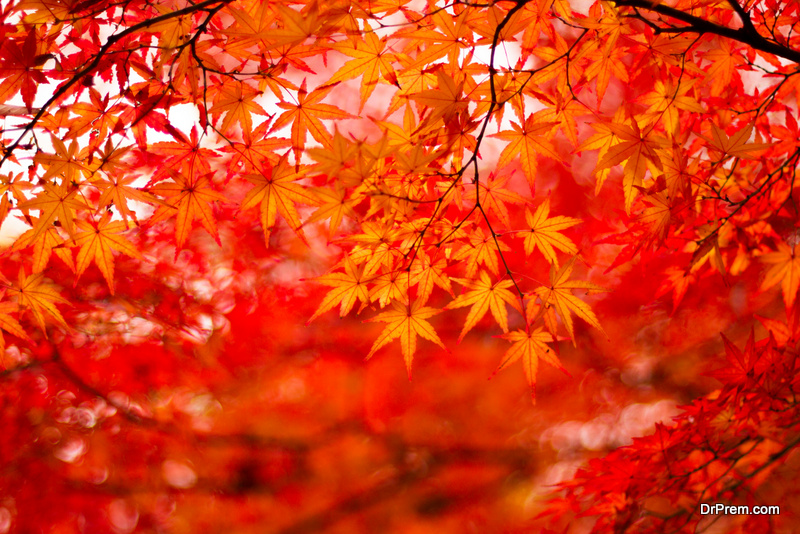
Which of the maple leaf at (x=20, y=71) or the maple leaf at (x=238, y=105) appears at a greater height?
the maple leaf at (x=20, y=71)

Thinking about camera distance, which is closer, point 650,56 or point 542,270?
point 650,56

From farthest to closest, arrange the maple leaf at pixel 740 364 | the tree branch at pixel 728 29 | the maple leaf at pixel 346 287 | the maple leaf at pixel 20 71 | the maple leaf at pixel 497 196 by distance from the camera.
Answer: the maple leaf at pixel 740 364, the maple leaf at pixel 497 196, the maple leaf at pixel 346 287, the maple leaf at pixel 20 71, the tree branch at pixel 728 29

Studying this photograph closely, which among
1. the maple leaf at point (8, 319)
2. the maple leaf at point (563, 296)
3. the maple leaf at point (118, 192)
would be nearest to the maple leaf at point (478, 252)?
the maple leaf at point (563, 296)

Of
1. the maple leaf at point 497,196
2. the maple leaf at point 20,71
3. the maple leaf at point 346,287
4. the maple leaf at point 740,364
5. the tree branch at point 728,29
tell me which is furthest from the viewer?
the maple leaf at point 740,364

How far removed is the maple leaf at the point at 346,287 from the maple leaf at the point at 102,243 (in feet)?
1.45

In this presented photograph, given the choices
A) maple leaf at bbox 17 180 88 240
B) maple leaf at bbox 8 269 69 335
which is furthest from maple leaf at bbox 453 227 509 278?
maple leaf at bbox 8 269 69 335

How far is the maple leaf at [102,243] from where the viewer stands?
1104 millimetres

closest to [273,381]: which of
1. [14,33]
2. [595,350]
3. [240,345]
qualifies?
[240,345]

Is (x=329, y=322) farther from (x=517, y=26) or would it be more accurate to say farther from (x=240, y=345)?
(x=517, y=26)

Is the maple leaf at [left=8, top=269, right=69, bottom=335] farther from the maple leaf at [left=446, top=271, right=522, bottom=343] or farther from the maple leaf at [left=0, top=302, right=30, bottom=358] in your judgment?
the maple leaf at [left=446, top=271, right=522, bottom=343]

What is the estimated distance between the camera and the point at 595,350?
3.16m

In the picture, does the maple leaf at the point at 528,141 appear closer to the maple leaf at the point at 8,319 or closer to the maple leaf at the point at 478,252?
the maple leaf at the point at 478,252

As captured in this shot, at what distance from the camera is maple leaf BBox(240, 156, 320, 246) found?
0.97 m

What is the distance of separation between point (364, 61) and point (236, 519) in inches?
127
